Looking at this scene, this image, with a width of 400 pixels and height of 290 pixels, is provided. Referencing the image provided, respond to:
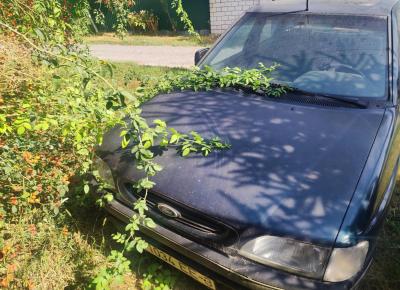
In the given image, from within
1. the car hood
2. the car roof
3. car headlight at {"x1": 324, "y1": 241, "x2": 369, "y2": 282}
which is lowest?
car headlight at {"x1": 324, "y1": 241, "x2": 369, "y2": 282}

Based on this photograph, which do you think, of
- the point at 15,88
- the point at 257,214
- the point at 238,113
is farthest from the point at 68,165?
the point at 257,214

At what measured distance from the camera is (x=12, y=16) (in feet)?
9.50

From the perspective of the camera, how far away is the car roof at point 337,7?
3.07 m

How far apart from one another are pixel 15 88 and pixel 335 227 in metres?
2.32

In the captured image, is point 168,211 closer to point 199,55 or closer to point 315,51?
point 315,51

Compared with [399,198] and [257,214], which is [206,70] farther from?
[399,198]

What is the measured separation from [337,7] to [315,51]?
1.87 feet

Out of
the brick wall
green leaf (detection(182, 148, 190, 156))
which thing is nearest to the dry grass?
green leaf (detection(182, 148, 190, 156))

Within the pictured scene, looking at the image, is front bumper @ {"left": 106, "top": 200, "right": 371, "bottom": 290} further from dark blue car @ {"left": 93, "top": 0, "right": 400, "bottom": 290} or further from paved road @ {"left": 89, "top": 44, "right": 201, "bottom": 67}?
paved road @ {"left": 89, "top": 44, "right": 201, "bottom": 67}

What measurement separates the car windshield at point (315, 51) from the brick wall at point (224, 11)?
27.9 ft

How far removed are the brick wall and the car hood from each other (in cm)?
960

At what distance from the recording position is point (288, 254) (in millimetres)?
1724

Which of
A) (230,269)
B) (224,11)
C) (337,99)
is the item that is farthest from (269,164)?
(224,11)

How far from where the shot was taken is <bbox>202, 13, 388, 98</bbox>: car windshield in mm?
2719
